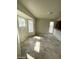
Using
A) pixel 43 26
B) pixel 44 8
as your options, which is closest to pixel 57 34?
pixel 43 26

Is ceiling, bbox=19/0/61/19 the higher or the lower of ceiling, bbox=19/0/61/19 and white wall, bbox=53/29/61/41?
the higher

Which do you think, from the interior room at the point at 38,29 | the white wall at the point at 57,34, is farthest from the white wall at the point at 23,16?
the white wall at the point at 57,34

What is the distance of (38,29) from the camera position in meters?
1.02

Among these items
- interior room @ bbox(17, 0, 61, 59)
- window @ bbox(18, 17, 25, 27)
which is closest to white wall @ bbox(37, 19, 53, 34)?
interior room @ bbox(17, 0, 61, 59)

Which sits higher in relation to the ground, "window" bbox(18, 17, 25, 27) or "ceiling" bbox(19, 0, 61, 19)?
"ceiling" bbox(19, 0, 61, 19)

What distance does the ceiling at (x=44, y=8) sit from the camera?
94 cm

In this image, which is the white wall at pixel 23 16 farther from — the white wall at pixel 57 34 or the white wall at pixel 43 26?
the white wall at pixel 57 34

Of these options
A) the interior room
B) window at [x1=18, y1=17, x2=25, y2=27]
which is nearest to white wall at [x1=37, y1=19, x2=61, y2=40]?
the interior room

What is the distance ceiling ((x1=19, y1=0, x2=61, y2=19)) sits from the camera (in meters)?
0.94

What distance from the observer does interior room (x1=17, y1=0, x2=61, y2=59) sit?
92 centimetres

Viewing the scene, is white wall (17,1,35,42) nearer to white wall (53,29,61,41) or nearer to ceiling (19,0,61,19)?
ceiling (19,0,61,19)

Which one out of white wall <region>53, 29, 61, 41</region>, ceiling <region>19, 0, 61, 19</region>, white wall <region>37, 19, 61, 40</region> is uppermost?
ceiling <region>19, 0, 61, 19</region>
